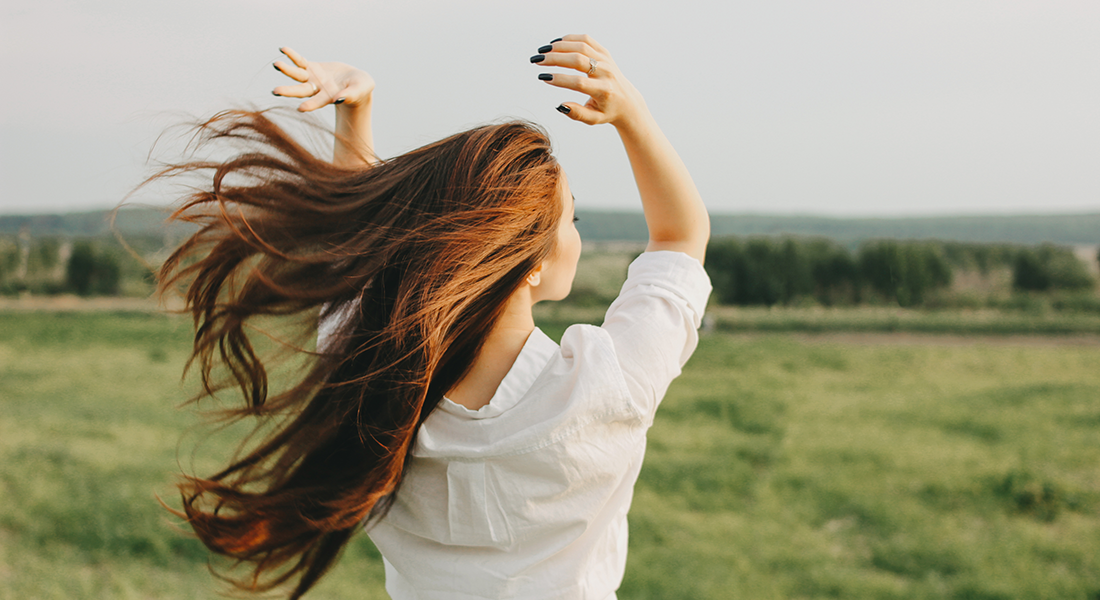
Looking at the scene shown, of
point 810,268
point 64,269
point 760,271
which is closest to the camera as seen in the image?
point 810,268

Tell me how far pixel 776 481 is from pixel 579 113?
19.4 ft

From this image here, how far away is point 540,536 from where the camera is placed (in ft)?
4.05

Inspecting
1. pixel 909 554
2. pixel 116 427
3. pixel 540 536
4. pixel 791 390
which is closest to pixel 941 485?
pixel 909 554

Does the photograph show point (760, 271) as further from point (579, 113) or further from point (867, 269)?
point (579, 113)

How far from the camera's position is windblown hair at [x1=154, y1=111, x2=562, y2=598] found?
3.88ft

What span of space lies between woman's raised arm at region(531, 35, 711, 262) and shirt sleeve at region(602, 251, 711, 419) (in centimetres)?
7

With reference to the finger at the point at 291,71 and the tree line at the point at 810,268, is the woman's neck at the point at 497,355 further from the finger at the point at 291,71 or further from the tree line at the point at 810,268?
the tree line at the point at 810,268

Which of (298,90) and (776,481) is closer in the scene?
(298,90)

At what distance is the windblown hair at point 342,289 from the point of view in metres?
1.18

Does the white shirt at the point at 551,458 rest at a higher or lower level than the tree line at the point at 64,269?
higher

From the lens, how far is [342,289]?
126 cm

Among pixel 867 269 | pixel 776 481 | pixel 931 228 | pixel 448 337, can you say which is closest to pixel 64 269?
pixel 776 481

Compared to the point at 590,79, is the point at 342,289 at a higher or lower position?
lower

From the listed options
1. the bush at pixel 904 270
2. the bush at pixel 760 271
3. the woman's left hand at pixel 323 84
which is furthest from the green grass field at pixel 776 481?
the bush at pixel 760 271
